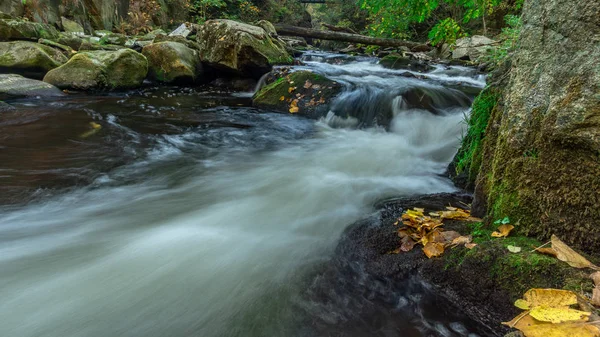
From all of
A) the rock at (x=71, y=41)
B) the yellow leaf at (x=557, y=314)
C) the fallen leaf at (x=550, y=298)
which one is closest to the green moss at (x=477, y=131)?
the fallen leaf at (x=550, y=298)

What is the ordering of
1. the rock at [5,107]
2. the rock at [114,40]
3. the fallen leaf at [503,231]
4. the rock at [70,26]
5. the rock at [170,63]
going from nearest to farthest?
the fallen leaf at [503,231], the rock at [5,107], the rock at [170,63], the rock at [114,40], the rock at [70,26]

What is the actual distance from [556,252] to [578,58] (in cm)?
98

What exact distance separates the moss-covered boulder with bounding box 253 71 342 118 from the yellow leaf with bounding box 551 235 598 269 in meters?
5.42

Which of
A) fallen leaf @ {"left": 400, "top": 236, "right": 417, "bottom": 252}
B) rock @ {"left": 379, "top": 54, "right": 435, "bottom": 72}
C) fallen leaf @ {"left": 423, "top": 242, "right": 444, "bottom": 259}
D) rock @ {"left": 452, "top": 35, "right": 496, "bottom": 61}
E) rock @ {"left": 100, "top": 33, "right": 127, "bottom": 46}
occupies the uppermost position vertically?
rock @ {"left": 452, "top": 35, "right": 496, "bottom": 61}

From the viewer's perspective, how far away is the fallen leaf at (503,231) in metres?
1.89

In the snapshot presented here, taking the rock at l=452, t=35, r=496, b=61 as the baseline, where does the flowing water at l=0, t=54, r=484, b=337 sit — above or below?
below

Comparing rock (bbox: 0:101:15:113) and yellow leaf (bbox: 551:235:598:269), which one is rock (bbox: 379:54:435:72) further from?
rock (bbox: 0:101:15:113)

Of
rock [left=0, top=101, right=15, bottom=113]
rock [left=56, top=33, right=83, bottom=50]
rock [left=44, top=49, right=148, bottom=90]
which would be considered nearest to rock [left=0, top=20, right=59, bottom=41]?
rock [left=56, top=33, right=83, bottom=50]

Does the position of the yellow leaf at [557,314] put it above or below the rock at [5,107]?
above

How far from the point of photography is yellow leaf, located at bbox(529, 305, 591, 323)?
122cm

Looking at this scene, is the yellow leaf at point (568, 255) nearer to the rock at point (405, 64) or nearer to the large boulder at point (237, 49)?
the large boulder at point (237, 49)

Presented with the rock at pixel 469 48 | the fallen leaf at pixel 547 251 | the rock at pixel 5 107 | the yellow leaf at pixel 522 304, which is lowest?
the rock at pixel 5 107

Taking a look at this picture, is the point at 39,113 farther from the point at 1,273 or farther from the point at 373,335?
the point at 373,335

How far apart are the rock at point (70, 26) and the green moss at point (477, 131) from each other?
48.6 feet
